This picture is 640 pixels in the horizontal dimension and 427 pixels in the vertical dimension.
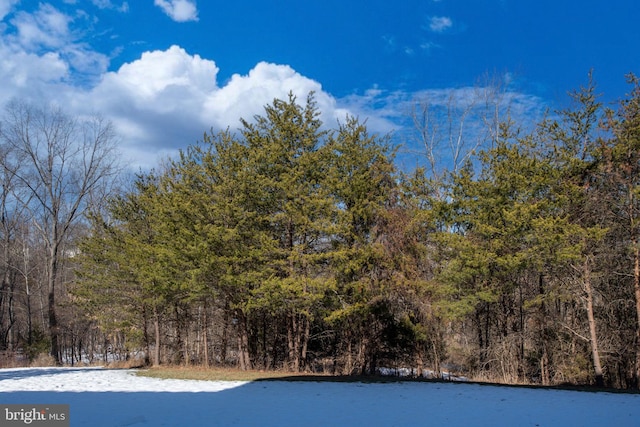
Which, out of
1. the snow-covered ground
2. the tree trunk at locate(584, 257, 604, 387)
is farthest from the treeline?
the snow-covered ground

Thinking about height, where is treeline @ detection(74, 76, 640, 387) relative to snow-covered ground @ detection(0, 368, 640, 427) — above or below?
above

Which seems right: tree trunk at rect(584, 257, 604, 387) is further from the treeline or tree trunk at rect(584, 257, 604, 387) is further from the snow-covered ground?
the snow-covered ground

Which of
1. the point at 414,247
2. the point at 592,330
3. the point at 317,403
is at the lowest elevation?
the point at 317,403

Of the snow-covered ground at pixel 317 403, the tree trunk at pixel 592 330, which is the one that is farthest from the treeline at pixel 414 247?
the snow-covered ground at pixel 317 403

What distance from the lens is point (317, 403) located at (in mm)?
9305

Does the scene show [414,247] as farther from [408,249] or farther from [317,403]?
[317,403]

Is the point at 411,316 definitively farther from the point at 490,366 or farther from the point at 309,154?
the point at 309,154

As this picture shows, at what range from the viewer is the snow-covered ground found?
7.34m

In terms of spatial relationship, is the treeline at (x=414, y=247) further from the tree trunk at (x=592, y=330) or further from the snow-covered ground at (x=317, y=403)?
the snow-covered ground at (x=317, y=403)

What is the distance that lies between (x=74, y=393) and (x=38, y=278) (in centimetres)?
2919

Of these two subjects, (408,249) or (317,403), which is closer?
(317,403)

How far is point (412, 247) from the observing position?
1584 cm

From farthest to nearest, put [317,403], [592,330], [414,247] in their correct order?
[414,247], [592,330], [317,403]

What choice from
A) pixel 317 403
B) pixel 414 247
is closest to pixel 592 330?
pixel 414 247
